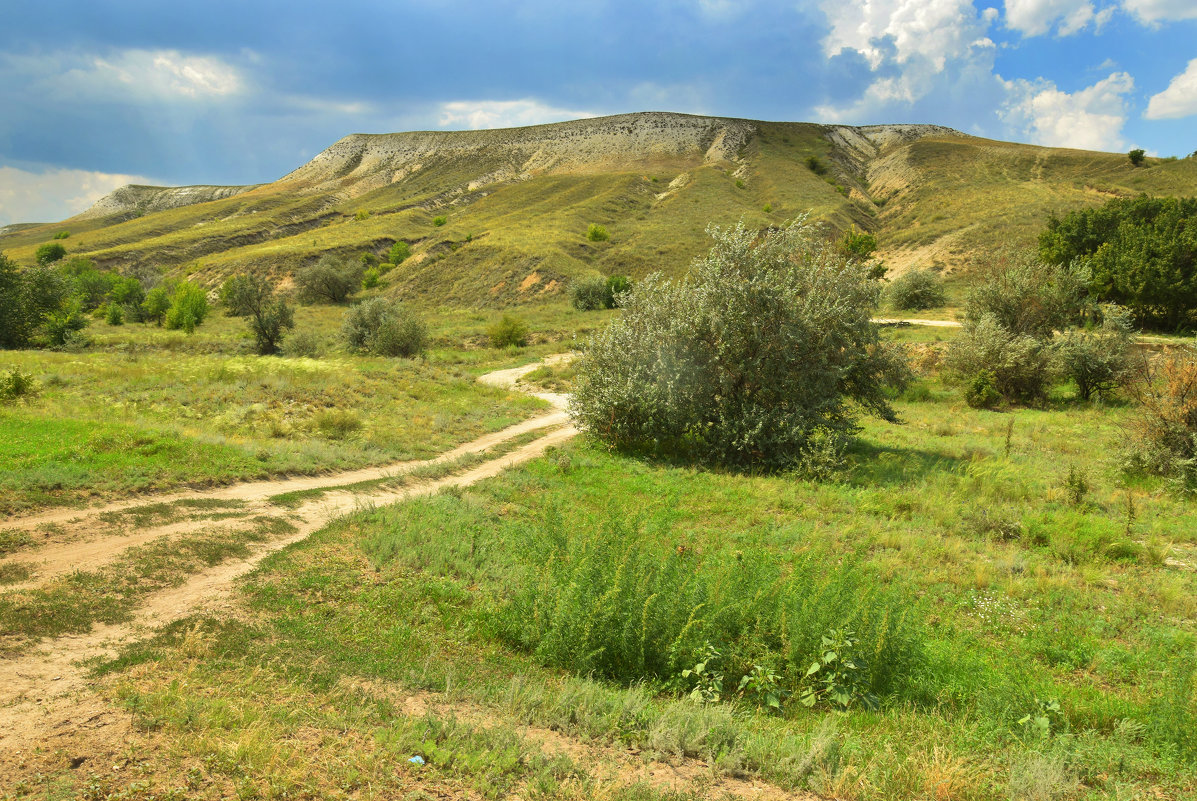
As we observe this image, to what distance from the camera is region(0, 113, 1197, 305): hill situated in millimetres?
61469

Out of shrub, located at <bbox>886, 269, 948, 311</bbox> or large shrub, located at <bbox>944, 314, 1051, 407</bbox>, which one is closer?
large shrub, located at <bbox>944, 314, 1051, 407</bbox>

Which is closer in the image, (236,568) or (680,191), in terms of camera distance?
(236,568)

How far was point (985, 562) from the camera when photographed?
842 centimetres

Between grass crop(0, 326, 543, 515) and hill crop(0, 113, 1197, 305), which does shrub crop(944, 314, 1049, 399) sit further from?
hill crop(0, 113, 1197, 305)

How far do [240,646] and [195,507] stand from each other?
5359mm

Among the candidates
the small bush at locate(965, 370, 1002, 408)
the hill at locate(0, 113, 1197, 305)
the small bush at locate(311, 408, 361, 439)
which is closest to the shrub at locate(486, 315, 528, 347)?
the hill at locate(0, 113, 1197, 305)

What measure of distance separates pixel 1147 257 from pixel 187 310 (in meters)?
62.4

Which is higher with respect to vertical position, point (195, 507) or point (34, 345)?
point (34, 345)

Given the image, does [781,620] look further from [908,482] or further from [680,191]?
[680,191]

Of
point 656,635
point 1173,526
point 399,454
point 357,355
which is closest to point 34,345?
point 357,355

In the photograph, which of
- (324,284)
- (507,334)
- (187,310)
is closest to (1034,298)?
(507,334)

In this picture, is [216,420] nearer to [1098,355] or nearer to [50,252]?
[1098,355]

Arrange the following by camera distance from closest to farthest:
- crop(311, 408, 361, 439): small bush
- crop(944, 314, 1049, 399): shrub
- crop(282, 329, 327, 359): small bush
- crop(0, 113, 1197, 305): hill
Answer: crop(311, 408, 361, 439): small bush, crop(944, 314, 1049, 399): shrub, crop(282, 329, 327, 359): small bush, crop(0, 113, 1197, 305): hill

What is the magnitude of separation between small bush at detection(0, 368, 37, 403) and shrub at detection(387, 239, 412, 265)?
63.5m
